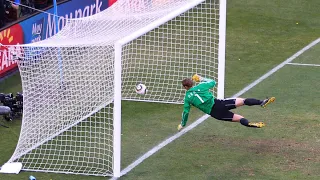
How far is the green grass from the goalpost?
43 cm

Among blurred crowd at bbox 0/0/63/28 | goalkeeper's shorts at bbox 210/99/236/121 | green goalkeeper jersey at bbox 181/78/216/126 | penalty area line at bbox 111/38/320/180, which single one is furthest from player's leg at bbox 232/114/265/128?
blurred crowd at bbox 0/0/63/28

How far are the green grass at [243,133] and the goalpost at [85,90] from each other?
43 centimetres

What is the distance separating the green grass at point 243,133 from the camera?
566 inches

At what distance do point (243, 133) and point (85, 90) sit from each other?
3140 millimetres

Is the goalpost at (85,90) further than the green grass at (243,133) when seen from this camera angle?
Yes

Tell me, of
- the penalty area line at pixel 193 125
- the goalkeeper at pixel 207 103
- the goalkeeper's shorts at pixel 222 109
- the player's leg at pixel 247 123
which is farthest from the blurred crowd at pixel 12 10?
the player's leg at pixel 247 123

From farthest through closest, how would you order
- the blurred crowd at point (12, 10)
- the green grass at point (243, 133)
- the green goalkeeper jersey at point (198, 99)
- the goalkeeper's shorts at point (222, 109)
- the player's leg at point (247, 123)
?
the blurred crowd at point (12, 10)
the goalkeeper's shorts at point (222, 109)
the player's leg at point (247, 123)
the green goalkeeper jersey at point (198, 99)
the green grass at point (243, 133)

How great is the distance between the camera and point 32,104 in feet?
49.8

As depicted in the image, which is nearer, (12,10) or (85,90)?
(85,90)

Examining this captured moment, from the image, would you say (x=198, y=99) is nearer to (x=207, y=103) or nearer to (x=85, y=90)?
(x=207, y=103)

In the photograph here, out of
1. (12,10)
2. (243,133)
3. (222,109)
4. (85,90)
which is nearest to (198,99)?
(222,109)

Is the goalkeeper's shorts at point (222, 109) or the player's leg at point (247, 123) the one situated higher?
the goalkeeper's shorts at point (222, 109)

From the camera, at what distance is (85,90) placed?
627 inches

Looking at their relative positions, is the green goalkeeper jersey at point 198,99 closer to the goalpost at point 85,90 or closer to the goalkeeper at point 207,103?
the goalkeeper at point 207,103
